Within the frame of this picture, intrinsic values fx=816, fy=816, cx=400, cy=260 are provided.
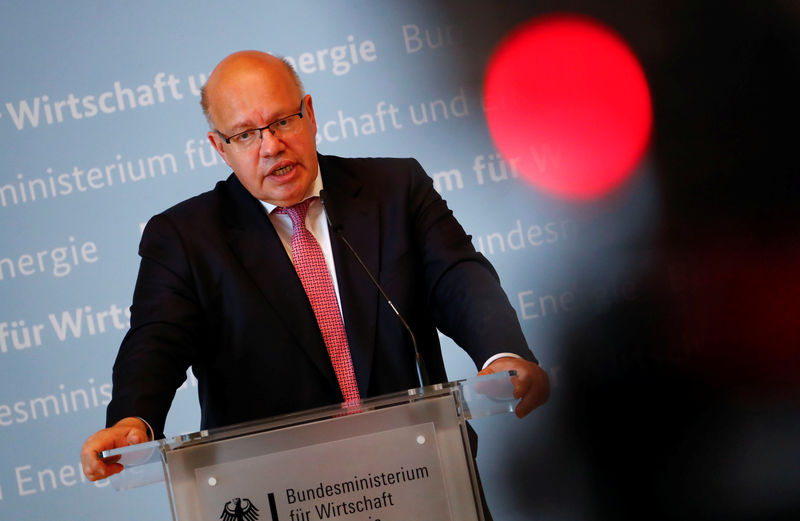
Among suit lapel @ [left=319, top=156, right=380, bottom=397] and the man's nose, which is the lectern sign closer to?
suit lapel @ [left=319, top=156, right=380, bottom=397]

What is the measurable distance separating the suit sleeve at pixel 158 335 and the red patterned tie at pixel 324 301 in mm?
291

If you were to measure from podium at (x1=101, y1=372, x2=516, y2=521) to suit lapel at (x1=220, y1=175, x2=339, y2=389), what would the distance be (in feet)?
2.34

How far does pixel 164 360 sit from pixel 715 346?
2492 millimetres

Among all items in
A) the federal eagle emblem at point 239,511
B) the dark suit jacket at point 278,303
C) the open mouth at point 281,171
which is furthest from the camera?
the open mouth at point 281,171

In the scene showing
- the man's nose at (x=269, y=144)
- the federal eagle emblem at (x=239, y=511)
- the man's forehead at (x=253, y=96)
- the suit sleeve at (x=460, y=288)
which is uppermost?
the man's forehead at (x=253, y=96)

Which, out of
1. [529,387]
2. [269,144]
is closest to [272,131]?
[269,144]

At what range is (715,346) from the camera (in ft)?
11.6

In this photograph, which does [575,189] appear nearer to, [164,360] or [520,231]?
[520,231]

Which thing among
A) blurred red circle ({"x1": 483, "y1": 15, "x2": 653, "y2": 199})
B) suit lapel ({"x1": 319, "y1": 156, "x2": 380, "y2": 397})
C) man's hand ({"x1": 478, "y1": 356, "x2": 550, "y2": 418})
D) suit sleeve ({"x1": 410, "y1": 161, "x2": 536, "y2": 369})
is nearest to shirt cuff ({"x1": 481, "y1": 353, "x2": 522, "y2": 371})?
suit sleeve ({"x1": 410, "y1": 161, "x2": 536, "y2": 369})

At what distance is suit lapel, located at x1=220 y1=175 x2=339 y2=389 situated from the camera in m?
2.04

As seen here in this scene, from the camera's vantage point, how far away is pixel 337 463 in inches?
51.3

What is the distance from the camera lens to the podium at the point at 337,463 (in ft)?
4.18

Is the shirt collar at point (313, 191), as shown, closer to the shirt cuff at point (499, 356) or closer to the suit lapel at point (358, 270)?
the suit lapel at point (358, 270)

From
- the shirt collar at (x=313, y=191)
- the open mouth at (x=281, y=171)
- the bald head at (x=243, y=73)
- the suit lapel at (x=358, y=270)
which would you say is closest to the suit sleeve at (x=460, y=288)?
the suit lapel at (x=358, y=270)
